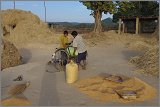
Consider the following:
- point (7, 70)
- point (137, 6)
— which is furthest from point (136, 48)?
point (137, 6)

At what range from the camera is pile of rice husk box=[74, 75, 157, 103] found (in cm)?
721

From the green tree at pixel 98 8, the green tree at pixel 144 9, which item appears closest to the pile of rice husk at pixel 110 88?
the green tree at pixel 98 8

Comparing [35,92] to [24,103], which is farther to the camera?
[35,92]

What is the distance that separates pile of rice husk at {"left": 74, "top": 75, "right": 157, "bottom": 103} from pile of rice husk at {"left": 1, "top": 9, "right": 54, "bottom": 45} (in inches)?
592

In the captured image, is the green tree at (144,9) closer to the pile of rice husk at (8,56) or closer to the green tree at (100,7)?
the green tree at (100,7)

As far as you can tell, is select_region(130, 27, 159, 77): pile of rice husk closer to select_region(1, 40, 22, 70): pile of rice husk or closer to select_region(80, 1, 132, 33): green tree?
select_region(1, 40, 22, 70): pile of rice husk

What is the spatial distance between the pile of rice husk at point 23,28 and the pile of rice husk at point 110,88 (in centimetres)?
1504

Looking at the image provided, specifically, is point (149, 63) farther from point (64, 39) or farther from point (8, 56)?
point (8, 56)

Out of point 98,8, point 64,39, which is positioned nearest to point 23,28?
point 98,8

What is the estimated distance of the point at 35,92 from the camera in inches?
303

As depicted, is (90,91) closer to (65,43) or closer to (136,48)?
(65,43)

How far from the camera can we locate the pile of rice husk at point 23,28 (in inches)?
944

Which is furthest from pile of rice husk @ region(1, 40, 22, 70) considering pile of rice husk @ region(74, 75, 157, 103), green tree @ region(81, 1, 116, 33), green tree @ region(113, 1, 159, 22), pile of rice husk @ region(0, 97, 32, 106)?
green tree @ region(113, 1, 159, 22)

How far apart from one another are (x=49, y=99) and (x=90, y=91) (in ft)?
3.81
